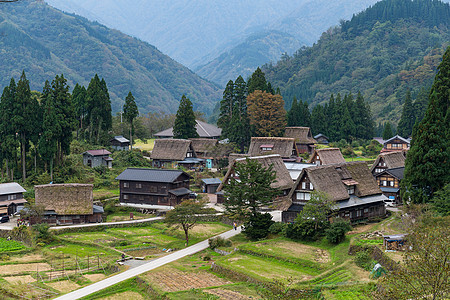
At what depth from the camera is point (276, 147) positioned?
72500mm

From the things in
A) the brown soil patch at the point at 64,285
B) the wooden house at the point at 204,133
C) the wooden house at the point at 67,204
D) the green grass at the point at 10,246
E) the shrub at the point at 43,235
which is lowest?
the brown soil patch at the point at 64,285

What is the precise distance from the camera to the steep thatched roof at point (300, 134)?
8300 cm

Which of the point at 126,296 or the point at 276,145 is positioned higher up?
the point at 276,145

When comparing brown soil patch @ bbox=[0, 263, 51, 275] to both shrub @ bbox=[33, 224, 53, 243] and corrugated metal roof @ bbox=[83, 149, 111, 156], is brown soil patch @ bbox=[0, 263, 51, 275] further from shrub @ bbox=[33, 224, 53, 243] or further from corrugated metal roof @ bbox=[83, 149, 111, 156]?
corrugated metal roof @ bbox=[83, 149, 111, 156]

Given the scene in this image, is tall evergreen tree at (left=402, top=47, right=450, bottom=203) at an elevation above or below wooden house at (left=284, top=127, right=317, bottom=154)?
below

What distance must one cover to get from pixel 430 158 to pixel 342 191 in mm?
8161

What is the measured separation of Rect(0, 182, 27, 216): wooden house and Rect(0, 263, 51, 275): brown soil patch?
15001 millimetres

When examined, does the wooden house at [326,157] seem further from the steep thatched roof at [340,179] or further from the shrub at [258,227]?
the shrub at [258,227]

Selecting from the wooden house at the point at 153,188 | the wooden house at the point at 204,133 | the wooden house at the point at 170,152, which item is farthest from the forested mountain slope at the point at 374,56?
the wooden house at the point at 153,188

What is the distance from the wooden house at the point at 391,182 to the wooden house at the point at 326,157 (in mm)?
8206

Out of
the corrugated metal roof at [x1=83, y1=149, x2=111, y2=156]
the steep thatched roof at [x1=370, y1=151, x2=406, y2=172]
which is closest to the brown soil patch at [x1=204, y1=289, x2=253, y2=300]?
the steep thatched roof at [x1=370, y1=151, x2=406, y2=172]

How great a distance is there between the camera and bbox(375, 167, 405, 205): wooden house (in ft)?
178

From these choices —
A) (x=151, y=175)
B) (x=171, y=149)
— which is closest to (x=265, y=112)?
(x=171, y=149)

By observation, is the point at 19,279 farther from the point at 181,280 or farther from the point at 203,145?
the point at 203,145
